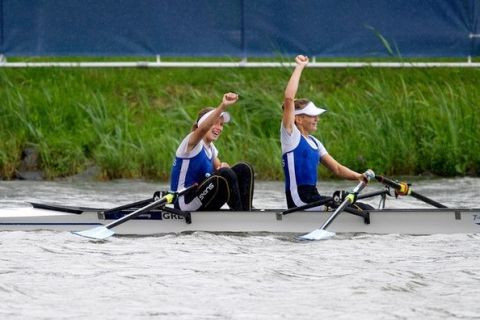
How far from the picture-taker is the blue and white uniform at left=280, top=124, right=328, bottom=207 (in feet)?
48.1

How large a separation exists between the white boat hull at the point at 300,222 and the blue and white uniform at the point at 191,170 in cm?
18

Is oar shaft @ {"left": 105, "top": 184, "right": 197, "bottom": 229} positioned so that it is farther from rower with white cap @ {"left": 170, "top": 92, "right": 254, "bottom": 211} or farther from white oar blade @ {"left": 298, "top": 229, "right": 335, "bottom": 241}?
white oar blade @ {"left": 298, "top": 229, "right": 335, "bottom": 241}

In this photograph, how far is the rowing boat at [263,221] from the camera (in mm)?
14547

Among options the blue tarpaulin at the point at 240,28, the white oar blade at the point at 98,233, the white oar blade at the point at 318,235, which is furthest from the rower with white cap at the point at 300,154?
the blue tarpaulin at the point at 240,28

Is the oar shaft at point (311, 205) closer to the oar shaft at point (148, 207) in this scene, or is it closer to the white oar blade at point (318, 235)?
the white oar blade at point (318, 235)

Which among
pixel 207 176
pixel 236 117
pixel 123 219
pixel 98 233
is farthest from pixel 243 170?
pixel 236 117

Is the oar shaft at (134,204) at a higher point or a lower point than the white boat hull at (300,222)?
higher

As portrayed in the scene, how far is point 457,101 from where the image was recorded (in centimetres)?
2056

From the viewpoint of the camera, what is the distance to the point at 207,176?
14.8 metres

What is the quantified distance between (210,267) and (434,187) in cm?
636

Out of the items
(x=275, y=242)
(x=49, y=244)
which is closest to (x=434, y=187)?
(x=275, y=242)

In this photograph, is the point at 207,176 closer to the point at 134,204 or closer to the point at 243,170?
the point at 243,170

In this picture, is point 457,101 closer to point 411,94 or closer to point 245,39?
point 411,94

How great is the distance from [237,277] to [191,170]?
233 centimetres
